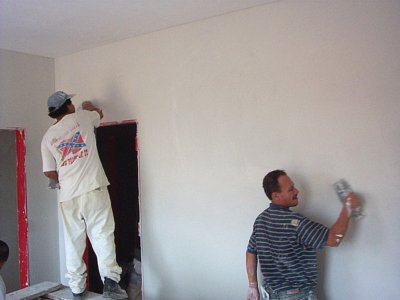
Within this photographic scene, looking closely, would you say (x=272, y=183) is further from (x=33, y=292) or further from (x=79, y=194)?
(x=33, y=292)

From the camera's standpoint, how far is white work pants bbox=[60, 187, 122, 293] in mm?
2803

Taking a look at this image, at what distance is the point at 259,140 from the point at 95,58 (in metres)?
1.75

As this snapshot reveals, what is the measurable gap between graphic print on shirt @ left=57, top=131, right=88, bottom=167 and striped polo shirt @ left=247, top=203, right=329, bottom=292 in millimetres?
1410

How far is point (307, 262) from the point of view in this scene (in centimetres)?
218

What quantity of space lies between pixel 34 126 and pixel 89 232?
1348 mm

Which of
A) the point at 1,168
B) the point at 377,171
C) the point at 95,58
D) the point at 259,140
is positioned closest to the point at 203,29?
the point at 259,140

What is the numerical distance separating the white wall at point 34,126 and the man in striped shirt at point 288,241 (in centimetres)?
230

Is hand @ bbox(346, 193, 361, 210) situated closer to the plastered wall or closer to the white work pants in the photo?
the plastered wall

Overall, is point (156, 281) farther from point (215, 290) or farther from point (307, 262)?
point (307, 262)

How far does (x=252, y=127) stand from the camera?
264 cm

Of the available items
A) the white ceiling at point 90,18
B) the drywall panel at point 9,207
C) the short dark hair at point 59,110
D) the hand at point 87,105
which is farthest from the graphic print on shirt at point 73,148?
the drywall panel at point 9,207

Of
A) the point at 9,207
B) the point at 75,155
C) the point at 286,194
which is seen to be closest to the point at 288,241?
the point at 286,194

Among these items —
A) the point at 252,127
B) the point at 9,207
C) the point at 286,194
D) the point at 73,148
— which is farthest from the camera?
the point at 9,207

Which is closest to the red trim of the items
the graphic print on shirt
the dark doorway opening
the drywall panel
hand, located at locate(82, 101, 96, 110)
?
the drywall panel
